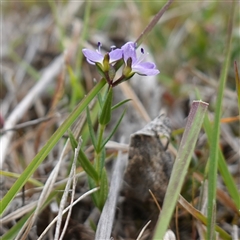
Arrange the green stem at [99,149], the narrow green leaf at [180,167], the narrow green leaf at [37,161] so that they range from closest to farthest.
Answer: the narrow green leaf at [180,167], the narrow green leaf at [37,161], the green stem at [99,149]

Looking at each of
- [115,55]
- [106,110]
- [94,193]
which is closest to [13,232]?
[94,193]

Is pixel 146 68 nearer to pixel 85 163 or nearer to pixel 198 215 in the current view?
pixel 85 163

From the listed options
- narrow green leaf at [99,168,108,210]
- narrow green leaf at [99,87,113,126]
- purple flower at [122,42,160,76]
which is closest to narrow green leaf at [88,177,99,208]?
narrow green leaf at [99,168,108,210]

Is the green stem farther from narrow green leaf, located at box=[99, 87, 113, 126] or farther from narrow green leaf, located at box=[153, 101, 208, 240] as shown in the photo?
narrow green leaf, located at box=[153, 101, 208, 240]

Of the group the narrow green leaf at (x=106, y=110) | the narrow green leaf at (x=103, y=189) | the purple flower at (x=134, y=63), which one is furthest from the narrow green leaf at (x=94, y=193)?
the purple flower at (x=134, y=63)

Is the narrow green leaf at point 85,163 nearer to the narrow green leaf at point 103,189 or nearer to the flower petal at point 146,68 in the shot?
the narrow green leaf at point 103,189

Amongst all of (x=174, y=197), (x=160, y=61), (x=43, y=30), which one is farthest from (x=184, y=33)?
(x=174, y=197)

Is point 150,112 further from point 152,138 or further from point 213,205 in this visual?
point 213,205
